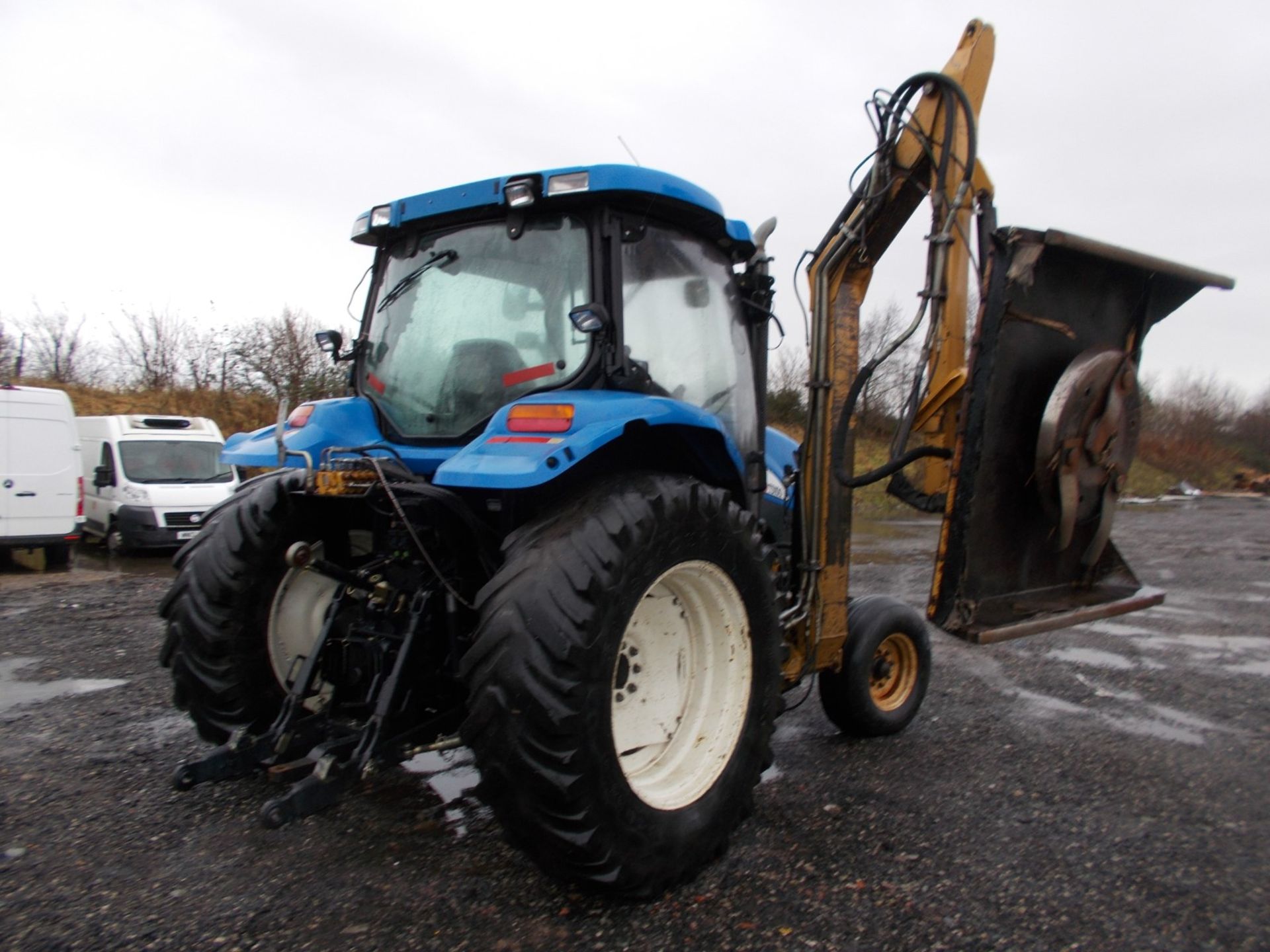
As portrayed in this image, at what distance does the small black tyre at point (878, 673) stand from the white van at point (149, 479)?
978 centimetres

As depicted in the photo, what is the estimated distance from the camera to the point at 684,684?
308cm

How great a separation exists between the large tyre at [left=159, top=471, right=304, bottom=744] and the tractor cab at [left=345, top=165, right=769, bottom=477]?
1.77 ft

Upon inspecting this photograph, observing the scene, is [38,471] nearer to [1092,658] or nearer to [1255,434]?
[1092,658]

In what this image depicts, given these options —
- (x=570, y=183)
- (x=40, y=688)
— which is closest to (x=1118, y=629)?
(x=570, y=183)

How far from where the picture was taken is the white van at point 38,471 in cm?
1060

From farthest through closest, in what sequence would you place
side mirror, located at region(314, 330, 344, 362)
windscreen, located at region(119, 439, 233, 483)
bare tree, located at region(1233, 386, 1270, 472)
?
bare tree, located at region(1233, 386, 1270, 472) → windscreen, located at region(119, 439, 233, 483) → side mirror, located at region(314, 330, 344, 362)

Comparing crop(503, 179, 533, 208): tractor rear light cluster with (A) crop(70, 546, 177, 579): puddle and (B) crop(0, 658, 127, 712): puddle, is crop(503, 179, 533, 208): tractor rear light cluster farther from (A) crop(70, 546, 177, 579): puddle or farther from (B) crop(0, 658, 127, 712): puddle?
(A) crop(70, 546, 177, 579): puddle

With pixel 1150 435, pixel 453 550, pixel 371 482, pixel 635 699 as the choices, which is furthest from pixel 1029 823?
pixel 1150 435

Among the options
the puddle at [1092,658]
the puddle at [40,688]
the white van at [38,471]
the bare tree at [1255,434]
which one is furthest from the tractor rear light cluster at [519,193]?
the bare tree at [1255,434]

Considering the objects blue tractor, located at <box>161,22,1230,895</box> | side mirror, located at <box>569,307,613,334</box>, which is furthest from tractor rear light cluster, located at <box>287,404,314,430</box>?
side mirror, located at <box>569,307,613,334</box>

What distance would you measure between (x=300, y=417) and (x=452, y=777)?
1.60m

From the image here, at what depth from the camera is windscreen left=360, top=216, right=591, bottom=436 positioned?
317 centimetres

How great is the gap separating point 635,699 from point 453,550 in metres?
0.78

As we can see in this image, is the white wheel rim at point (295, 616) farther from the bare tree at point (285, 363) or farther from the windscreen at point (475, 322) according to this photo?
the bare tree at point (285, 363)
